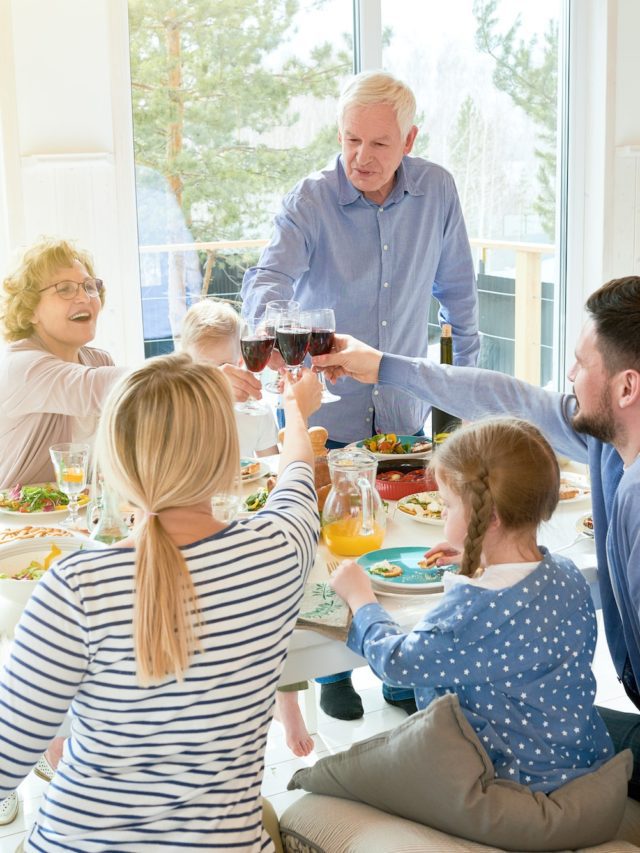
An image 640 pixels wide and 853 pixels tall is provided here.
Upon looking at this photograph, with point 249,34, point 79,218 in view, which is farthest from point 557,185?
point 79,218

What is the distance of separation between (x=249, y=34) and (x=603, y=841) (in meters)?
3.54

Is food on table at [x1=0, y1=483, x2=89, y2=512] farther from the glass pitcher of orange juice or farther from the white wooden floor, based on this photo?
the white wooden floor

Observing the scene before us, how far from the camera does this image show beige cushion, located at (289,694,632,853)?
1.31 meters

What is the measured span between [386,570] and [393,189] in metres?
1.53

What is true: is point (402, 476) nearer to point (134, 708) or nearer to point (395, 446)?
point (395, 446)

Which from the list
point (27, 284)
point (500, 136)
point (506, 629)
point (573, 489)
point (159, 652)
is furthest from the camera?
point (500, 136)

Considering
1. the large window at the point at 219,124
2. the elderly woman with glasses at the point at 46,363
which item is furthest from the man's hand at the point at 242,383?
the large window at the point at 219,124

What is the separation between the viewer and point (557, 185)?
15.9ft

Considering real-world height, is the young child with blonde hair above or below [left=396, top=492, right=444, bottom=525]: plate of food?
above

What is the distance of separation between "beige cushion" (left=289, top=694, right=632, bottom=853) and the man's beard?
54 cm

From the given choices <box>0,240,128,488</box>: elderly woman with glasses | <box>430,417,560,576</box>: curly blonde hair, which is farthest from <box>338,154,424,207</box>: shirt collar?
<box>430,417,560,576</box>: curly blonde hair

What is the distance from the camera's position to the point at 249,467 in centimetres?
223

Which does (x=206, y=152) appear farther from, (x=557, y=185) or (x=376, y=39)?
(x=557, y=185)

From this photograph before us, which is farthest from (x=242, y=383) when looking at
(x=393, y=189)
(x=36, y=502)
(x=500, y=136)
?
(x=500, y=136)
